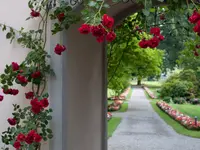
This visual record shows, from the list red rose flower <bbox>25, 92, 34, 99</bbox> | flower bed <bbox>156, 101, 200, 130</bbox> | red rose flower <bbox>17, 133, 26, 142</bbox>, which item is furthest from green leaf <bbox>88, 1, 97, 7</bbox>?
flower bed <bbox>156, 101, 200, 130</bbox>

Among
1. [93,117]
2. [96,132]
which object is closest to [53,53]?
[93,117]

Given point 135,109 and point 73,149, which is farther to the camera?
point 135,109

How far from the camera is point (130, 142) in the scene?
22.5 feet

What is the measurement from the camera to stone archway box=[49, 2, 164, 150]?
7.73ft

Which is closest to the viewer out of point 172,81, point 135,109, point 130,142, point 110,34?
point 110,34

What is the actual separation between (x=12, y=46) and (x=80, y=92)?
0.76m

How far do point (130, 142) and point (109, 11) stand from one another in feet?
14.7

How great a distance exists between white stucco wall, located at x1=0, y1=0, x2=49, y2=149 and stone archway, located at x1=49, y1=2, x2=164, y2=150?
30 cm

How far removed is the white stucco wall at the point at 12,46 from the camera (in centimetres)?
247

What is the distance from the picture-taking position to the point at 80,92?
280cm

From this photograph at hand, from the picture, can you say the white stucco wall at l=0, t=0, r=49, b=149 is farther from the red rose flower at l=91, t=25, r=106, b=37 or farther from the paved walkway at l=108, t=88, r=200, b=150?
the paved walkway at l=108, t=88, r=200, b=150

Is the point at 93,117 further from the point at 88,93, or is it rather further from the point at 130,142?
the point at 130,142

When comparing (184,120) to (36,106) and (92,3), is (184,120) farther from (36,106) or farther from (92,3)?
(92,3)

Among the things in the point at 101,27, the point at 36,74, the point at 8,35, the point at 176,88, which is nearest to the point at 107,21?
the point at 101,27
